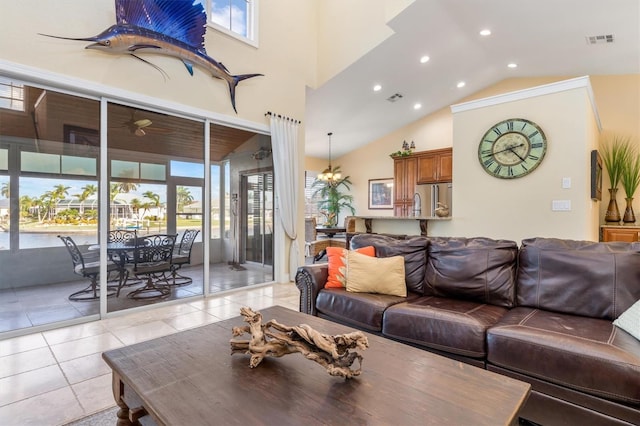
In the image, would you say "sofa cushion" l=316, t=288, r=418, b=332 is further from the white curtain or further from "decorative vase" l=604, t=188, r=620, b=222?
"decorative vase" l=604, t=188, r=620, b=222

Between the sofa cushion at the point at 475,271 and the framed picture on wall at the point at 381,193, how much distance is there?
6015 millimetres

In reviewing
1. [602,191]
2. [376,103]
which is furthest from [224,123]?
[602,191]

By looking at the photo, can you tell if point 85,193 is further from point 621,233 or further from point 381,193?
point 621,233

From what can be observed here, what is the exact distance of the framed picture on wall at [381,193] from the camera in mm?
8781

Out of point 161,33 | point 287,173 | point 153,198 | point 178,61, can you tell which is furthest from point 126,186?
point 287,173

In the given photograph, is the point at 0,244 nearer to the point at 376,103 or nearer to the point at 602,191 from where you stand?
the point at 376,103

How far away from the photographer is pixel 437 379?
1283 mm

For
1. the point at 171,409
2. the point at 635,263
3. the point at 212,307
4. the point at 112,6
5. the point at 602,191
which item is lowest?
the point at 212,307

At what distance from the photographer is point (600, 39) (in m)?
4.75

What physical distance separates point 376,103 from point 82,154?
536 cm

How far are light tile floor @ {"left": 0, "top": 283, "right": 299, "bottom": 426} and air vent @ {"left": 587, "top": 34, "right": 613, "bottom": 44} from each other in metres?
5.74

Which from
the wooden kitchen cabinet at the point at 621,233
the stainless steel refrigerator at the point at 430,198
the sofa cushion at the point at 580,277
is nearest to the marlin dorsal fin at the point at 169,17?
the sofa cushion at the point at 580,277

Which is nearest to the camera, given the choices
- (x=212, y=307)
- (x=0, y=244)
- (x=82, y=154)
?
(x=0, y=244)

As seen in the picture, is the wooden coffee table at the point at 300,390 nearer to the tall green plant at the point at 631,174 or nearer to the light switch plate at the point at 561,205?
the light switch plate at the point at 561,205
